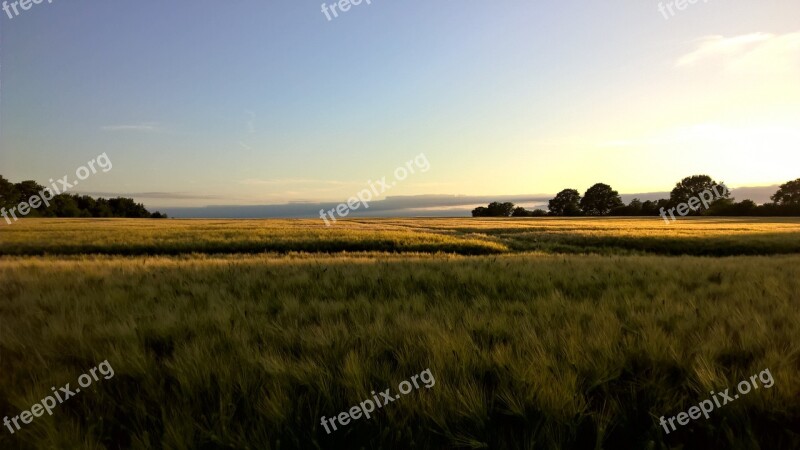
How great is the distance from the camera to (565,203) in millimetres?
110000

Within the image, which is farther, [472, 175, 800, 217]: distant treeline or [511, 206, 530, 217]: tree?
[511, 206, 530, 217]: tree

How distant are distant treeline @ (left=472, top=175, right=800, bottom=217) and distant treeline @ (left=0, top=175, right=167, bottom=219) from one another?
3999 inches

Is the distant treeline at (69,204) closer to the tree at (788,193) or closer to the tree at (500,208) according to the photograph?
the tree at (500,208)

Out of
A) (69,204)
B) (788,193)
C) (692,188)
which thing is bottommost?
(788,193)

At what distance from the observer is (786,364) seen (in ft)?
6.63

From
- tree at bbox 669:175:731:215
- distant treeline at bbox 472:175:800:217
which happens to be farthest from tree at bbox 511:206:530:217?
tree at bbox 669:175:731:215

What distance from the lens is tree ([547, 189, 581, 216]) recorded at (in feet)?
355

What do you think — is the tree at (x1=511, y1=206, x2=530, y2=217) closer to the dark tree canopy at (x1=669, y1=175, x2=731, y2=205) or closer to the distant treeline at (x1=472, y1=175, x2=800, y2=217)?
the distant treeline at (x1=472, y1=175, x2=800, y2=217)

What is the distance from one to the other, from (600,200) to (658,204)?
1639cm

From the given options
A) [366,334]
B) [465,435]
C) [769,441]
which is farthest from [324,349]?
[769,441]

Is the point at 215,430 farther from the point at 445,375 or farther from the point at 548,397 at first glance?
the point at 548,397

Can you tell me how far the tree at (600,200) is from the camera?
100625 mm

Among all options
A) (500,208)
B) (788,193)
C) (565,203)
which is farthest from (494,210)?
(788,193)

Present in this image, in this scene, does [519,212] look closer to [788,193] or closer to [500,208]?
[500,208]
